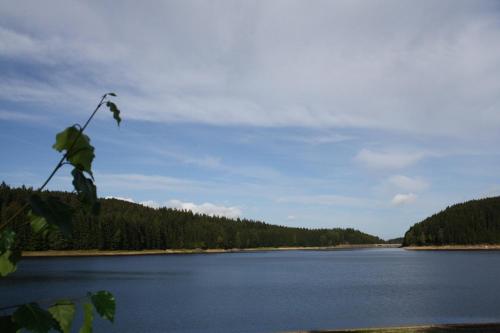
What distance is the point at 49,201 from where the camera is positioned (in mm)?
2234

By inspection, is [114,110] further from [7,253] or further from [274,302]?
[274,302]

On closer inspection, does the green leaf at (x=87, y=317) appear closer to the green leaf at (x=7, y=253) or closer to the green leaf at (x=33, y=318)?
the green leaf at (x=33, y=318)

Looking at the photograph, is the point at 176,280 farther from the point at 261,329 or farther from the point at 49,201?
the point at 49,201

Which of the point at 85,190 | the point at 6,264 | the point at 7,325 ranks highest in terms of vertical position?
the point at 85,190

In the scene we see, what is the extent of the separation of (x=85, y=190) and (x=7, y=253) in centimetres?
49

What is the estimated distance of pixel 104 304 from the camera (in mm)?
2492

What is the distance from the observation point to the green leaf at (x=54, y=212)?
208 cm

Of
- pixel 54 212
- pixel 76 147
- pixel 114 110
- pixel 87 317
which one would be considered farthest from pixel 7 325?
pixel 114 110

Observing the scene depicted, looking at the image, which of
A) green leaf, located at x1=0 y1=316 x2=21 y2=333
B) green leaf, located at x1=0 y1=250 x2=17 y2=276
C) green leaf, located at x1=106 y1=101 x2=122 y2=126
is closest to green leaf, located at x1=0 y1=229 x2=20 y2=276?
green leaf, located at x1=0 y1=250 x2=17 y2=276

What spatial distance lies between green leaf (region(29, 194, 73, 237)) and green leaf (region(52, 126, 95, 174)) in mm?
288

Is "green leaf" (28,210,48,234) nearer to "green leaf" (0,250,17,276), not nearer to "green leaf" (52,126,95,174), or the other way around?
"green leaf" (0,250,17,276)

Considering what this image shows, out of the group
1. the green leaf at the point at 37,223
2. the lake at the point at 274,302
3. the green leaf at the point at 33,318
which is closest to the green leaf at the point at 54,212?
the green leaf at the point at 37,223

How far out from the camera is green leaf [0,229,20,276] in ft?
7.83

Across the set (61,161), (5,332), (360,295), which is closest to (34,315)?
(5,332)
